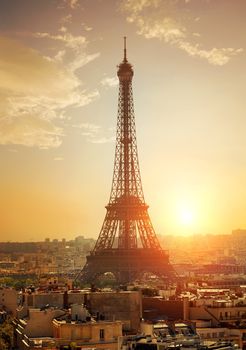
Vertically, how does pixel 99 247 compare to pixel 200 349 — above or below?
above

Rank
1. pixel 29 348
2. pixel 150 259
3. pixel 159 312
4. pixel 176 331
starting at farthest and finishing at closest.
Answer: pixel 150 259, pixel 159 312, pixel 176 331, pixel 29 348

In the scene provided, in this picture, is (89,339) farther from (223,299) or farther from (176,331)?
(223,299)

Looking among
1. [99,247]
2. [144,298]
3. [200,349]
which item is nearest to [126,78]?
[99,247]

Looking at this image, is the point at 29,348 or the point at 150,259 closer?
the point at 29,348

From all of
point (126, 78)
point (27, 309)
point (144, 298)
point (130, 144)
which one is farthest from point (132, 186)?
point (27, 309)

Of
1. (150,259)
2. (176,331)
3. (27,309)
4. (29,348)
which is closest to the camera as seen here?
(29,348)

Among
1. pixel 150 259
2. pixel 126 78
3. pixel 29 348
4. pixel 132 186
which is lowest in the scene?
pixel 29 348
